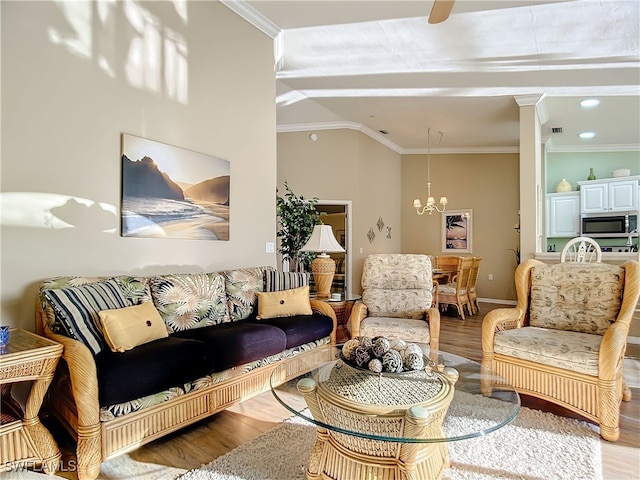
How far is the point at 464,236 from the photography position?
27.1ft

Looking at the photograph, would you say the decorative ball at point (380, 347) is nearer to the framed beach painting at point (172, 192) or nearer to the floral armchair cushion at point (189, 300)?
the floral armchair cushion at point (189, 300)

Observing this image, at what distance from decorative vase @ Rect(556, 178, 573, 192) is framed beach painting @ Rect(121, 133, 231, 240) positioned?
21.9 feet

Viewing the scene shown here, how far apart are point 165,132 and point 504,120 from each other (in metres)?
5.46

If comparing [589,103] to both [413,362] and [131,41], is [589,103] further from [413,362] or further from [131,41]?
[131,41]

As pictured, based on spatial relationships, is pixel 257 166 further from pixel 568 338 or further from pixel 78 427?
pixel 568 338

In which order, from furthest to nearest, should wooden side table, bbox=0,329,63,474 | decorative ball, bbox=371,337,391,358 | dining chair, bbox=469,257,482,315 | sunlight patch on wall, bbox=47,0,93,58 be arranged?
dining chair, bbox=469,257,482,315 < sunlight patch on wall, bbox=47,0,93,58 < decorative ball, bbox=371,337,391,358 < wooden side table, bbox=0,329,63,474

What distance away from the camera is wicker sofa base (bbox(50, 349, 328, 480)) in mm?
1868

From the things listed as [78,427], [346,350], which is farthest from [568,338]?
[78,427]

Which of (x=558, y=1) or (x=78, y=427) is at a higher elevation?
(x=558, y=1)

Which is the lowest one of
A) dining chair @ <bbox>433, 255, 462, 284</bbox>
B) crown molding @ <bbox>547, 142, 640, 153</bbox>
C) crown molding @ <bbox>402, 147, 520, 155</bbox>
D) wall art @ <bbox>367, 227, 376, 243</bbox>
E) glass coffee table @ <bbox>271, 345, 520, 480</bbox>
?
glass coffee table @ <bbox>271, 345, 520, 480</bbox>

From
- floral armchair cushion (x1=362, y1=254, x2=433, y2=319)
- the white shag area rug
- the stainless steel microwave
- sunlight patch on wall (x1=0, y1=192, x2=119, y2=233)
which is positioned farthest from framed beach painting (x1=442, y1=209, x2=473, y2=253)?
sunlight patch on wall (x1=0, y1=192, x2=119, y2=233)

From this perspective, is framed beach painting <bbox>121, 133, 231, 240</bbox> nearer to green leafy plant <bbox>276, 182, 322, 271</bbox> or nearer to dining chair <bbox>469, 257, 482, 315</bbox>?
green leafy plant <bbox>276, 182, 322, 271</bbox>

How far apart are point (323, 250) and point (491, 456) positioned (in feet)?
8.41

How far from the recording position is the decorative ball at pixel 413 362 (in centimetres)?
193
